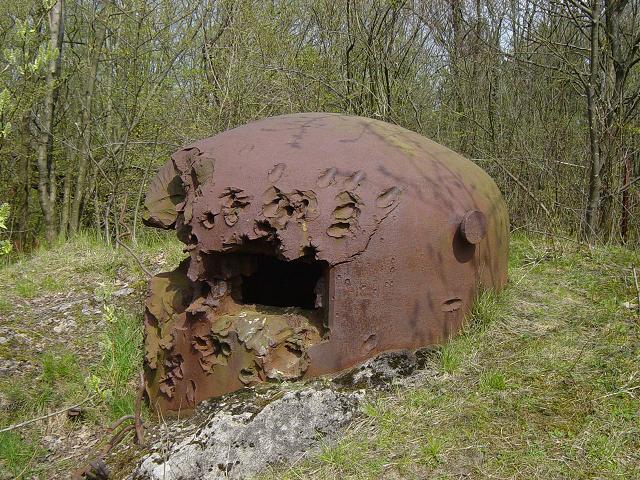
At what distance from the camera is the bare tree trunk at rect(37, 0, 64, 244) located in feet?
28.3

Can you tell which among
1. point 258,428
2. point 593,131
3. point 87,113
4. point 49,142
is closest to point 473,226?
point 258,428

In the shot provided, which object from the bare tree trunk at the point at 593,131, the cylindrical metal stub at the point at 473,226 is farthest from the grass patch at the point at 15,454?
the bare tree trunk at the point at 593,131

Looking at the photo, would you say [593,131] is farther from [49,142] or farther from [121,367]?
[49,142]

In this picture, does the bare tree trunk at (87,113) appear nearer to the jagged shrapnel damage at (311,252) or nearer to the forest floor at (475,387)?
the forest floor at (475,387)

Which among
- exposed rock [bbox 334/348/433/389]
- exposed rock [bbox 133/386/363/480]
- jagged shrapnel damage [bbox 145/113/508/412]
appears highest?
jagged shrapnel damage [bbox 145/113/508/412]

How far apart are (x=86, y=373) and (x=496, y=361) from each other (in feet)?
9.41

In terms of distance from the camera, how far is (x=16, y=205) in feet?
34.4

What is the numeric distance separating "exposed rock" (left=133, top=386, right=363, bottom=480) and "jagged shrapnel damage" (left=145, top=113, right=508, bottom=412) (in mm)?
205

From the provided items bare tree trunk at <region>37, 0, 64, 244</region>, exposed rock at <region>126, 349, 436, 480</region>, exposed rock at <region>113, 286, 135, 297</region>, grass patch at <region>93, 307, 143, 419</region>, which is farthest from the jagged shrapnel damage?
bare tree trunk at <region>37, 0, 64, 244</region>

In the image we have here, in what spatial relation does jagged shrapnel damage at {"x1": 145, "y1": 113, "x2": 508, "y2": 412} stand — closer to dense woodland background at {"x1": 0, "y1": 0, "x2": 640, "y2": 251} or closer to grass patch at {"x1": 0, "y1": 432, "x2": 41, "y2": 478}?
grass patch at {"x1": 0, "y1": 432, "x2": 41, "y2": 478}

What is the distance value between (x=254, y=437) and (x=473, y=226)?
1680 millimetres

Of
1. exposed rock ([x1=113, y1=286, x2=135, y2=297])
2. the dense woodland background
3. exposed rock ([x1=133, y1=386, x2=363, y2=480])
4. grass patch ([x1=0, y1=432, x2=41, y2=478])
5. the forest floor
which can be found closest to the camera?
the forest floor

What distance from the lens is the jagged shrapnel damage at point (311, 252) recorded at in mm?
3082

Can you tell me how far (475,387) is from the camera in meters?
3.04
